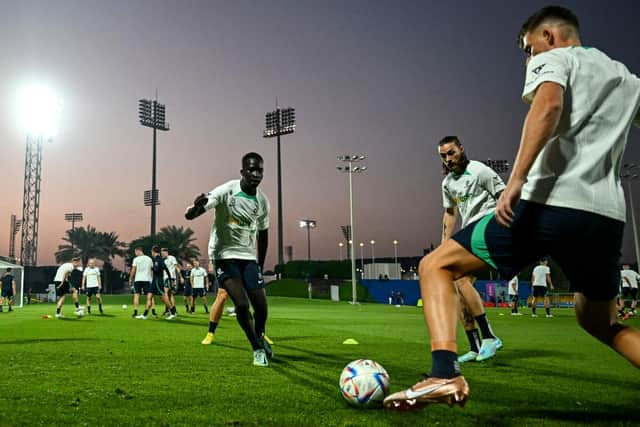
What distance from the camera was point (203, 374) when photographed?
532cm

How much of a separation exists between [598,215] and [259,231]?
16.1ft

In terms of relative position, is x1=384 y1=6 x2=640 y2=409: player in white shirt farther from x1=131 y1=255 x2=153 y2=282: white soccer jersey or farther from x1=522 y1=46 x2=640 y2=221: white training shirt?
x1=131 y1=255 x2=153 y2=282: white soccer jersey

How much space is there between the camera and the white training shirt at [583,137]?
2.68m

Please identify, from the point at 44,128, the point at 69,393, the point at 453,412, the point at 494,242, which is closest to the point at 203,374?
the point at 69,393

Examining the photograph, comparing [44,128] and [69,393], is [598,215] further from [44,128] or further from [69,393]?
[44,128]

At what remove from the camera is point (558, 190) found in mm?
2695

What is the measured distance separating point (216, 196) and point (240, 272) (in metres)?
1.07

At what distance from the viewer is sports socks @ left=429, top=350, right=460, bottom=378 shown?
2.79m

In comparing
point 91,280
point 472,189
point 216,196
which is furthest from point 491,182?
point 91,280

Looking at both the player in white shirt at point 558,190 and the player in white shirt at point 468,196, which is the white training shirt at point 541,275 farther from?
the player in white shirt at point 558,190

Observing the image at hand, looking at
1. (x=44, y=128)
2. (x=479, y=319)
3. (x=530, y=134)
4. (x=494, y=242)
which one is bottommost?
(x=479, y=319)

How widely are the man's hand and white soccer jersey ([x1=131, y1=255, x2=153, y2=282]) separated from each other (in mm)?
16368

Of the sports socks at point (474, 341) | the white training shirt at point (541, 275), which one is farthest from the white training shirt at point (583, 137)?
the white training shirt at point (541, 275)

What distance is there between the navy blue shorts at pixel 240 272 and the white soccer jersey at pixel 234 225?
3.0 inches
